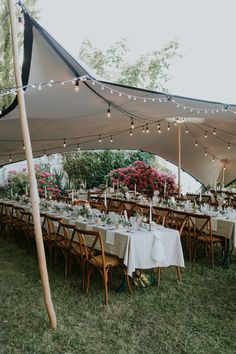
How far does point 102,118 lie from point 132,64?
1132cm

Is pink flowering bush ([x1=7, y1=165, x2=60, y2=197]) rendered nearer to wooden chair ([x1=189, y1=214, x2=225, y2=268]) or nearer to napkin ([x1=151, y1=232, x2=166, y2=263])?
wooden chair ([x1=189, y1=214, x2=225, y2=268])

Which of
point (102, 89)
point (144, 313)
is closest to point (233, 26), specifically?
point (102, 89)

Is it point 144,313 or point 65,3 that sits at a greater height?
point 65,3

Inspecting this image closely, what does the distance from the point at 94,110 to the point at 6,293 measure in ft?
11.3

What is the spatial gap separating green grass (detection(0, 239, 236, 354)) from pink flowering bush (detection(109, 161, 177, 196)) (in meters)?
6.35

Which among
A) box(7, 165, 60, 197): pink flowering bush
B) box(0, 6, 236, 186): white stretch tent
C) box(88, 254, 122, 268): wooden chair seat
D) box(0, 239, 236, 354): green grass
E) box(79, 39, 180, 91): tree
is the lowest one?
box(0, 239, 236, 354): green grass

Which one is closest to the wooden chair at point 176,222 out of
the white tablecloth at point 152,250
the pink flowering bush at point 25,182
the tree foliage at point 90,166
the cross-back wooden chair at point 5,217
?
the white tablecloth at point 152,250

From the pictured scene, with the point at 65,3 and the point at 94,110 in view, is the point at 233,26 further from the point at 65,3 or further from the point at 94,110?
the point at 94,110

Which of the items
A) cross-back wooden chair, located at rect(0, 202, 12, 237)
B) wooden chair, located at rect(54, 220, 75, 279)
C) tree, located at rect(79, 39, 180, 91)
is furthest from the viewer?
tree, located at rect(79, 39, 180, 91)

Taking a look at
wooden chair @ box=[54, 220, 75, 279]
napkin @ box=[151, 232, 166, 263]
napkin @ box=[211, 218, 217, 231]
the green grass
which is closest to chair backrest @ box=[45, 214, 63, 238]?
wooden chair @ box=[54, 220, 75, 279]

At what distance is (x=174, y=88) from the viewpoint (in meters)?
19.4

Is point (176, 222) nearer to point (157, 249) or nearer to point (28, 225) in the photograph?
point (157, 249)

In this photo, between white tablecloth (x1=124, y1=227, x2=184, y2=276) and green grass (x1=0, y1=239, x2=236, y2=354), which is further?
white tablecloth (x1=124, y1=227, x2=184, y2=276)

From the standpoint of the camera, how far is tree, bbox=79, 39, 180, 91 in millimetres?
17578
